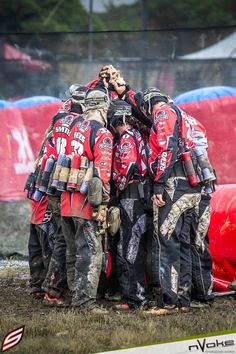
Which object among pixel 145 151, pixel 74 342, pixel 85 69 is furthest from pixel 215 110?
pixel 74 342

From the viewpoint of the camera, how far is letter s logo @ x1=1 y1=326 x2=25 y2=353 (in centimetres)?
566

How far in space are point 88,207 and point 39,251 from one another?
4.35 ft

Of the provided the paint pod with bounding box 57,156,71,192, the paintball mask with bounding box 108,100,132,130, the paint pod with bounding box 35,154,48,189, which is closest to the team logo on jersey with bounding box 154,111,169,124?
the paintball mask with bounding box 108,100,132,130

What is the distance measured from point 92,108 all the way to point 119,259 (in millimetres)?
1419

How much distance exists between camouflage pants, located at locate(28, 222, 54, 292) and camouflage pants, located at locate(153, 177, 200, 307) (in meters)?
1.33

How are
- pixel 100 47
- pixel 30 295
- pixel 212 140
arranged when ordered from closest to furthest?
pixel 30 295, pixel 212 140, pixel 100 47

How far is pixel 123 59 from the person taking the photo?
39.3 ft

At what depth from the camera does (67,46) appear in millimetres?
Result: 12289

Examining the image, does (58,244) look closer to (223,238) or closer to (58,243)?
(58,243)

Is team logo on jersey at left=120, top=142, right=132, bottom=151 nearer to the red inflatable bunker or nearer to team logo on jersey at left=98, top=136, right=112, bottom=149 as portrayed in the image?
team logo on jersey at left=98, top=136, right=112, bottom=149

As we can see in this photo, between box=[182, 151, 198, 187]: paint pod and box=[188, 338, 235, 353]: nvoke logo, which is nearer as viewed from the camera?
box=[188, 338, 235, 353]: nvoke logo

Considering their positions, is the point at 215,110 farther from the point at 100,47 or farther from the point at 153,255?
the point at 153,255

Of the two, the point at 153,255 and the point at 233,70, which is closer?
the point at 153,255

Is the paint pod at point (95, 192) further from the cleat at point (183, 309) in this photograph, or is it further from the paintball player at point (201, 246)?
the cleat at point (183, 309)
